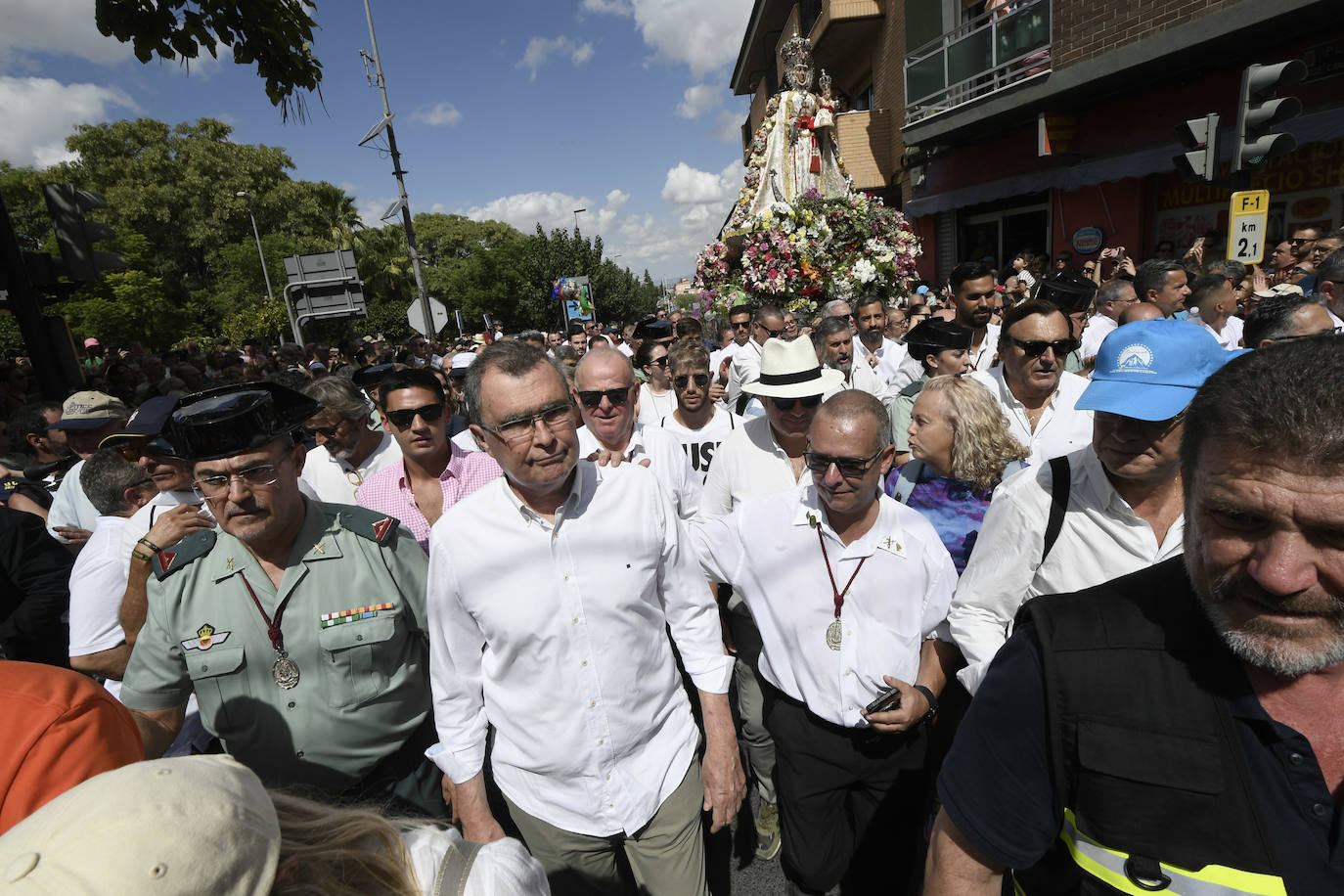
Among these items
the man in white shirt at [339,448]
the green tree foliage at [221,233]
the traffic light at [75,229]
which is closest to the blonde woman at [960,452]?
the man in white shirt at [339,448]

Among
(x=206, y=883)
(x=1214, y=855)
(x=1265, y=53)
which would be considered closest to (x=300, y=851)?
(x=206, y=883)

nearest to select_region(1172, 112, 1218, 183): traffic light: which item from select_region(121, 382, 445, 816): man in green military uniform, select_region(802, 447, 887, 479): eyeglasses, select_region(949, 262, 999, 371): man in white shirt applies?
select_region(949, 262, 999, 371): man in white shirt

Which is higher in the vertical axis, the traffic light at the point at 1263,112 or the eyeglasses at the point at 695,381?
the traffic light at the point at 1263,112

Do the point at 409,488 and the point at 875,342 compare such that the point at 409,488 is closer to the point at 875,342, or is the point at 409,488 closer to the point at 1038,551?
the point at 1038,551

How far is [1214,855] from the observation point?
106cm

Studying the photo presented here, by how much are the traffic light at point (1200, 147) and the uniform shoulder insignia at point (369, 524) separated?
21.3ft

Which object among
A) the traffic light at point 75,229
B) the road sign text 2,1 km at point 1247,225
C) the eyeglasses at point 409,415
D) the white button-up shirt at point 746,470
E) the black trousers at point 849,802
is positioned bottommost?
the black trousers at point 849,802

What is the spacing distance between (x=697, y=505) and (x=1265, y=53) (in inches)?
432

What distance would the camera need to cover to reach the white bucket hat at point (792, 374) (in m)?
3.42

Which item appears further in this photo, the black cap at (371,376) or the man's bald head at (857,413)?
the black cap at (371,376)

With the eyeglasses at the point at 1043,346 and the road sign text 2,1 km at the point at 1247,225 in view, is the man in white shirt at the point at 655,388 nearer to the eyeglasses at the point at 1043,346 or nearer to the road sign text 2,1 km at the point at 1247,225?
the eyeglasses at the point at 1043,346

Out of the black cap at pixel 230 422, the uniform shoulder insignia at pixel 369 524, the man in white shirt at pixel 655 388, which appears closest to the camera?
the black cap at pixel 230 422

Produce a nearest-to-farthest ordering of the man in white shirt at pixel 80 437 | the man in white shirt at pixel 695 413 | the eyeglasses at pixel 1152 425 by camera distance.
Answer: the eyeglasses at pixel 1152 425 → the man in white shirt at pixel 80 437 → the man in white shirt at pixel 695 413

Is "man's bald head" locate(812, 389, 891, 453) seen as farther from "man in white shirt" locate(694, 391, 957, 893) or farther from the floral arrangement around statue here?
the floral arrangement around statue
